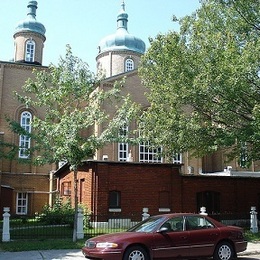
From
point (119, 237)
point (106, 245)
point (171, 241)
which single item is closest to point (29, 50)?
point (119, 237)

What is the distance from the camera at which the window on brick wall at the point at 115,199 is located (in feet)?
68.9

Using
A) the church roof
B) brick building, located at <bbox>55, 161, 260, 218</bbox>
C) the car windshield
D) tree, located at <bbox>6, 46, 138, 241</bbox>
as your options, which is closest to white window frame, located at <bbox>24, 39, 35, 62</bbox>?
the church roof

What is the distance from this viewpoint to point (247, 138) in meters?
A: 17.3

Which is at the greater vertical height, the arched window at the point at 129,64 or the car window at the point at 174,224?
the arched window at the point at 129,64

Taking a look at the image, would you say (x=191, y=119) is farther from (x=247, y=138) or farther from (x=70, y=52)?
(x=70, y=52)

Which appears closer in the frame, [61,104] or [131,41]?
[61,104]

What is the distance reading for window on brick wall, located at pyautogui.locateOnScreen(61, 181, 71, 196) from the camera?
2713 centimetres

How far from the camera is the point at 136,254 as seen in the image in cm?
1023

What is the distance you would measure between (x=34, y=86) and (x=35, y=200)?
18884 millimetres

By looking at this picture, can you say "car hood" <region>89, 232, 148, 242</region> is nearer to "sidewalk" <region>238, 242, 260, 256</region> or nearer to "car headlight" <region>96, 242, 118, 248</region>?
"car headlight" <region>96, 242, 118, 248</region>

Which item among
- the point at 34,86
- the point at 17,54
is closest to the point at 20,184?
the point at 17,54

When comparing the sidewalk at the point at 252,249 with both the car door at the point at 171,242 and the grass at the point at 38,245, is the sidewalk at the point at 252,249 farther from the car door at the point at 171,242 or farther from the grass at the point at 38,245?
the grass at the point at 38,245

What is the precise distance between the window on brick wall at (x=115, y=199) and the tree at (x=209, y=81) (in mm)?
3494

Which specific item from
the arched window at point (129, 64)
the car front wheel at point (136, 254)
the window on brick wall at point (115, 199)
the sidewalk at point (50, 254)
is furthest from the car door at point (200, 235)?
the arched window at point (129, 64)
